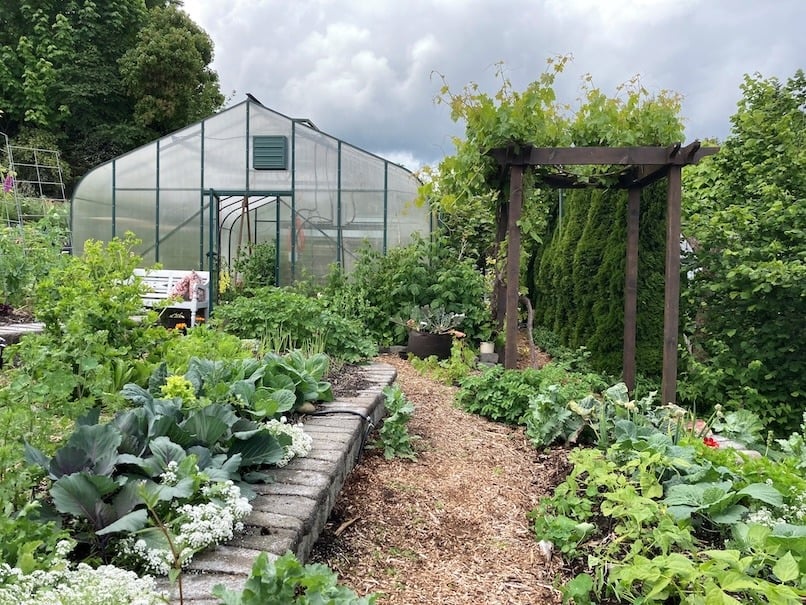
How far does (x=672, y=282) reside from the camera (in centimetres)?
473

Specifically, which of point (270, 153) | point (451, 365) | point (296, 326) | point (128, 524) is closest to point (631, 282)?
point (451, 365)

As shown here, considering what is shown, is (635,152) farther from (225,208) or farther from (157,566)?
(225,208)

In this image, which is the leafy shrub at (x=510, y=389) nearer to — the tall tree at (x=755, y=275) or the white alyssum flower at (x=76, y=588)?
the tall tree at (x=755, y=275)

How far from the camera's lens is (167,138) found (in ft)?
30.3

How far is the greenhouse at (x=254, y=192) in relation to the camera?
29.2ft

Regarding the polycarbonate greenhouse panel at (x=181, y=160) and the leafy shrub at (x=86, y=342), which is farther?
the polycarbonate greenhouse panel at (x=181, y=160)

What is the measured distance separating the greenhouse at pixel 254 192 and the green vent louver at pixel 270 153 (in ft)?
0.05

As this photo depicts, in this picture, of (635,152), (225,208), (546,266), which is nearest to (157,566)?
(635,152)

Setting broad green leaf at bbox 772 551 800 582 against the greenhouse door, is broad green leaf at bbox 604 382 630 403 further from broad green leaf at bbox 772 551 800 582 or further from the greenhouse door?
the greenhouse door

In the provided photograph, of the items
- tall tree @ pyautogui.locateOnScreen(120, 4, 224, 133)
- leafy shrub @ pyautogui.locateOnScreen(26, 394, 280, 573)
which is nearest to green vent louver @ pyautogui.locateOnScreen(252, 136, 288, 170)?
leafy shrub @ pyautogui.locateOnScreen(26, 394, 280, 573)

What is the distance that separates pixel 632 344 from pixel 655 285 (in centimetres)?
78

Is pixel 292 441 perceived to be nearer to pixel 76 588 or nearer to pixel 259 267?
pixel 76 588

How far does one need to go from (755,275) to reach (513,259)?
1.83 m

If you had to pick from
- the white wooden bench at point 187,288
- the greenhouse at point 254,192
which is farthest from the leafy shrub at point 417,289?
the white wooden bench at point 187,288
